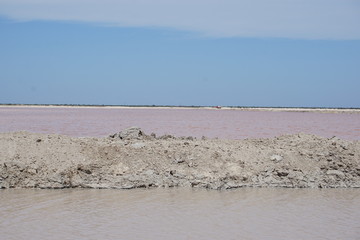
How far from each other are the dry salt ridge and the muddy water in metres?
0.44

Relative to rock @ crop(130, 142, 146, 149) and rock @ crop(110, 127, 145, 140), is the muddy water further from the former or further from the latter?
rock @ crop(110, 127, 145, 140)

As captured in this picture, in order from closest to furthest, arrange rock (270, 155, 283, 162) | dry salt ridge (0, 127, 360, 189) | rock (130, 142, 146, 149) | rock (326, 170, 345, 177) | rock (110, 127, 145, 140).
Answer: dry salt ridge (0, 127, 360, 189) → rock (326, 170, 345, 177) → rock (270, 155, 283, 162) → rock (130, 142, 146, 149) → rock (110, 127, 145, 140)

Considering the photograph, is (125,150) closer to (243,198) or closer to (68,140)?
(68,140)

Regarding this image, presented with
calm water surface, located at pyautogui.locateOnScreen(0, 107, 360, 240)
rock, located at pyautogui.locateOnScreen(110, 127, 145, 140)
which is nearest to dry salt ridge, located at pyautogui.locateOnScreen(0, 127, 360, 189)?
calm water surface, located at pyautogui.locateOnScreen(0, 107, 360, 240)

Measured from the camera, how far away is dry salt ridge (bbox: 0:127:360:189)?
1140 cm

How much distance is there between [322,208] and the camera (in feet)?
31.8

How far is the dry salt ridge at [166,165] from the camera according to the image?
11398mm

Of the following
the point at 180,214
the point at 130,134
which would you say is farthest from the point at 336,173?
the point at 130,134

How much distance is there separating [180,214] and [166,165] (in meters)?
3.08

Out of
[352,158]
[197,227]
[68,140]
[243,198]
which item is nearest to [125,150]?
[68,140]

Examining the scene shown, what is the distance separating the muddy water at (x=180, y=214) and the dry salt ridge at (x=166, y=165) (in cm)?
44

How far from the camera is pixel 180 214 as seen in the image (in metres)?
8.95

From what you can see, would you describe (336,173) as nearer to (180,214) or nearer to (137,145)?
(180,214)

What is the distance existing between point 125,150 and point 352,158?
6.24m
